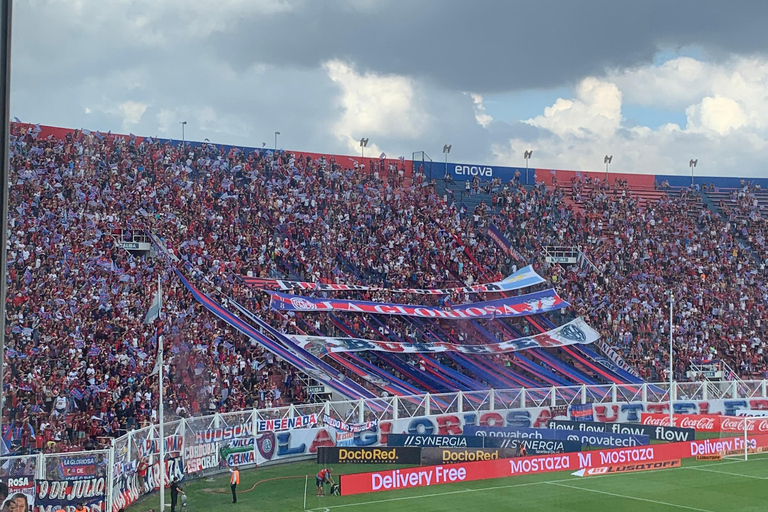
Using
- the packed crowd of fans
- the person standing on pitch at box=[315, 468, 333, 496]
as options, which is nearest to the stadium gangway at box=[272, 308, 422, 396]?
the packed crowd of fans

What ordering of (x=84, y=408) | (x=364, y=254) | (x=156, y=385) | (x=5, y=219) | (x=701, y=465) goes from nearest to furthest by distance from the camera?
(x=5, y=219) → (x=84, y=408) → (x=156, y=385) → (x=701, y=465) → (x=364, y=254)

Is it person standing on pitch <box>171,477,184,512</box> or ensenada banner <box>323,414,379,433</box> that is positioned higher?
ensenada banner <box>323,414,379,433</box>

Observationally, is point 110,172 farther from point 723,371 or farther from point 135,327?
point 723,371

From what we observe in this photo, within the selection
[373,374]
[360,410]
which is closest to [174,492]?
[360,410]

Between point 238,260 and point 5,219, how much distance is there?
34.1 meters

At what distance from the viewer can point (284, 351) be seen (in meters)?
35.2

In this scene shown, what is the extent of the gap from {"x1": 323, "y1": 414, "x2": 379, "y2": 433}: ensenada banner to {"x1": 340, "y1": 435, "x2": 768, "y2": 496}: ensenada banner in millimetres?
5341

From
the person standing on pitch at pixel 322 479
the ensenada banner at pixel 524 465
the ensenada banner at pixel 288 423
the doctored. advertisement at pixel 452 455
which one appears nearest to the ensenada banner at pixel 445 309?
the ensenada banner at pixel 288 423

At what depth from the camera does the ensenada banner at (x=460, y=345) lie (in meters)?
37.2

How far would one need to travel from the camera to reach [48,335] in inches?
1129

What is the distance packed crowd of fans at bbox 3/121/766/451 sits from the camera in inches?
1136

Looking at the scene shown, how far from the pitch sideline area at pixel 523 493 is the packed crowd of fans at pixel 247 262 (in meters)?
3.79

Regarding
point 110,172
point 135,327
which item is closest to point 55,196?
point 110,172

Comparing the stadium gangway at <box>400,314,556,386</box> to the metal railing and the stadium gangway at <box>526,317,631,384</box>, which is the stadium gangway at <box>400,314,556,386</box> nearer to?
the metal railing
